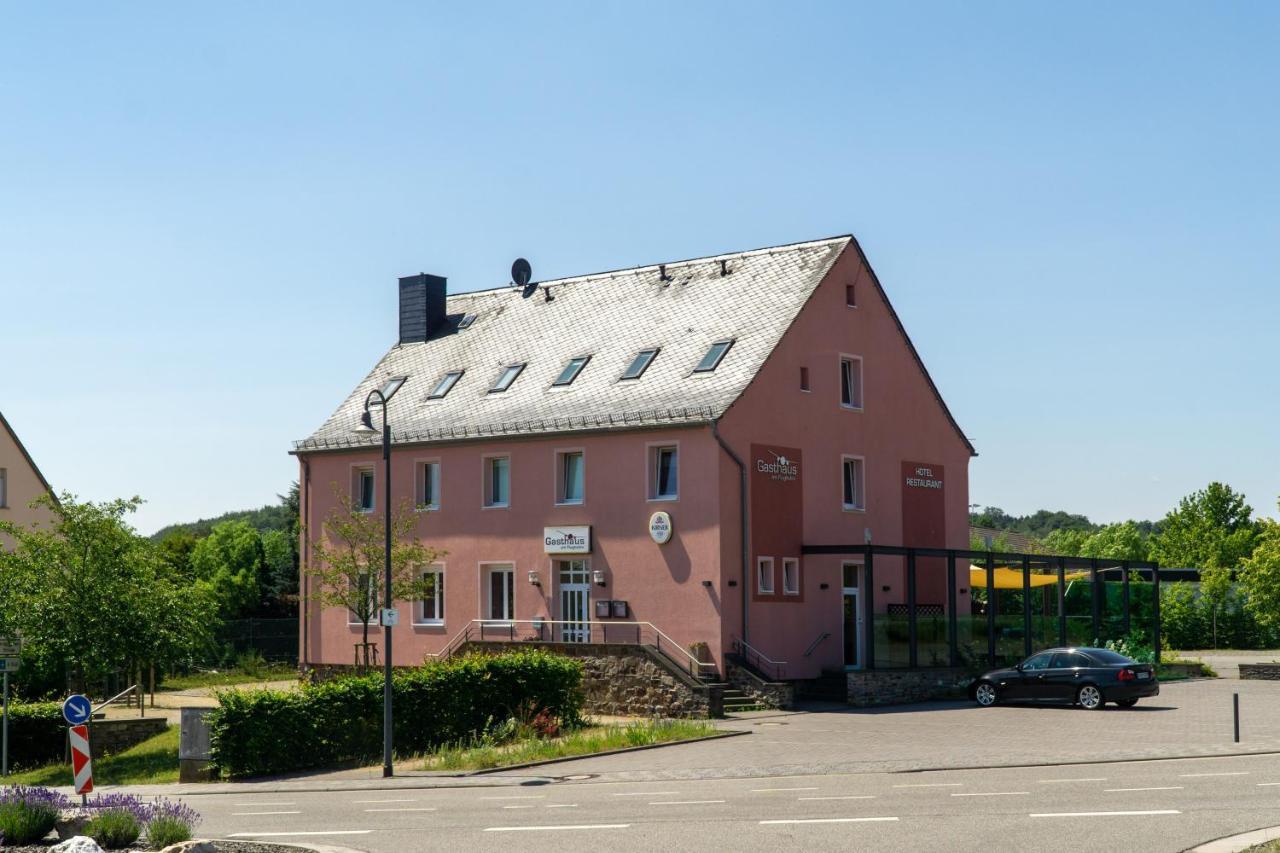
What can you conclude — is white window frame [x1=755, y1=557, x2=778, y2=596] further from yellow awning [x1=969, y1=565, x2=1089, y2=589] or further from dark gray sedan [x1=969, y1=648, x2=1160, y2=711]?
yellow awning [x1=969, y1=565, x2=1089, y2=589]

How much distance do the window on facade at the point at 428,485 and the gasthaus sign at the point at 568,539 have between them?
4437 millimetres

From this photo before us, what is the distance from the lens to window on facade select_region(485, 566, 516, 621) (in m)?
40.2

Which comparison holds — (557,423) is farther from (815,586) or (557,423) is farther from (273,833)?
(273,833)

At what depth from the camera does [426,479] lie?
4266 centimetres

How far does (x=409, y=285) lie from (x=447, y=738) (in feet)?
72.3

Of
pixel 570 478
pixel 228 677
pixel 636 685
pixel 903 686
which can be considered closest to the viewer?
pixel 636 685

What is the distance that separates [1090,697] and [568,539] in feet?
42.6

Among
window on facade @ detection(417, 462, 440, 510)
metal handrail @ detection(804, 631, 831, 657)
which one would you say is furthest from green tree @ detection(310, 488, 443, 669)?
metal handrail @ detection(804, 631, 831, 657)

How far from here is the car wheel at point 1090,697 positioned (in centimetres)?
3312

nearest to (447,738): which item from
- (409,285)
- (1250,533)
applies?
(409,285)

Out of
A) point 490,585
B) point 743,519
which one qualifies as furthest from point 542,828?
point 490,585

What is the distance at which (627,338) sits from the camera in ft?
135

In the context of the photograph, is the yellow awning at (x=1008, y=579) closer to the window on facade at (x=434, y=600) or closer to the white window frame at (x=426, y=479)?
the window on facade at (x=434, y=600)

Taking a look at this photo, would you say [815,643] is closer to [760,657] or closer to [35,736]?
[760,657]
